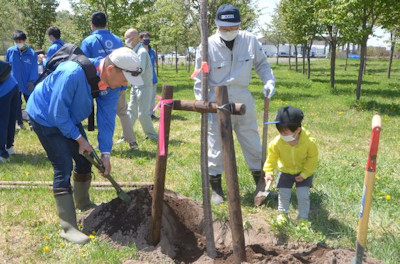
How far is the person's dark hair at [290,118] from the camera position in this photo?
3715 mm

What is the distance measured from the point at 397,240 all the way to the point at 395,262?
1.26 ft

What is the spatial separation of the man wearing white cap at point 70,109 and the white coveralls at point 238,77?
1135 mm

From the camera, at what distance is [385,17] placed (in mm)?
12930

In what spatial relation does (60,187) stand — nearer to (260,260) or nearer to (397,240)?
(260,260)

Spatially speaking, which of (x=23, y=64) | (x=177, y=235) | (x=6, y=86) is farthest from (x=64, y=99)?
(x=23, y=64)

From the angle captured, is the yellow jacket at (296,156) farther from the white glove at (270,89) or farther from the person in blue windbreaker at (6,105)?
the person in blue windbreaker at (6,105)

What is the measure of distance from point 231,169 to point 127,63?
117cm

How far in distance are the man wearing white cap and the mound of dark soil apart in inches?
12.2

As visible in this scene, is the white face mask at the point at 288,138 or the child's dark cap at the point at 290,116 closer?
the child's dark cap at the point at 290,116

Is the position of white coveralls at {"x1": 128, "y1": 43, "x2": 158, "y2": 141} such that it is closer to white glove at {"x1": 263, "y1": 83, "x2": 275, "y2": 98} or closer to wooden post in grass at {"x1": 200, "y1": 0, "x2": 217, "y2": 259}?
white glove at {"x1": 263, "y1": 83, "x2": 275, "y2": 98}

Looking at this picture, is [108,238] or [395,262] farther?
[108,238]

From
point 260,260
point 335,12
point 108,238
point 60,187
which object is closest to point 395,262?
point 260,260

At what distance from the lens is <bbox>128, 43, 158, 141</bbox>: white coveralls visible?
7926 mm

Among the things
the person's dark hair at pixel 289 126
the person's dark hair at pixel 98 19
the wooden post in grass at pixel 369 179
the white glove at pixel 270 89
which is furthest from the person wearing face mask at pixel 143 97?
the wooden post in grass at pixel 369 179
